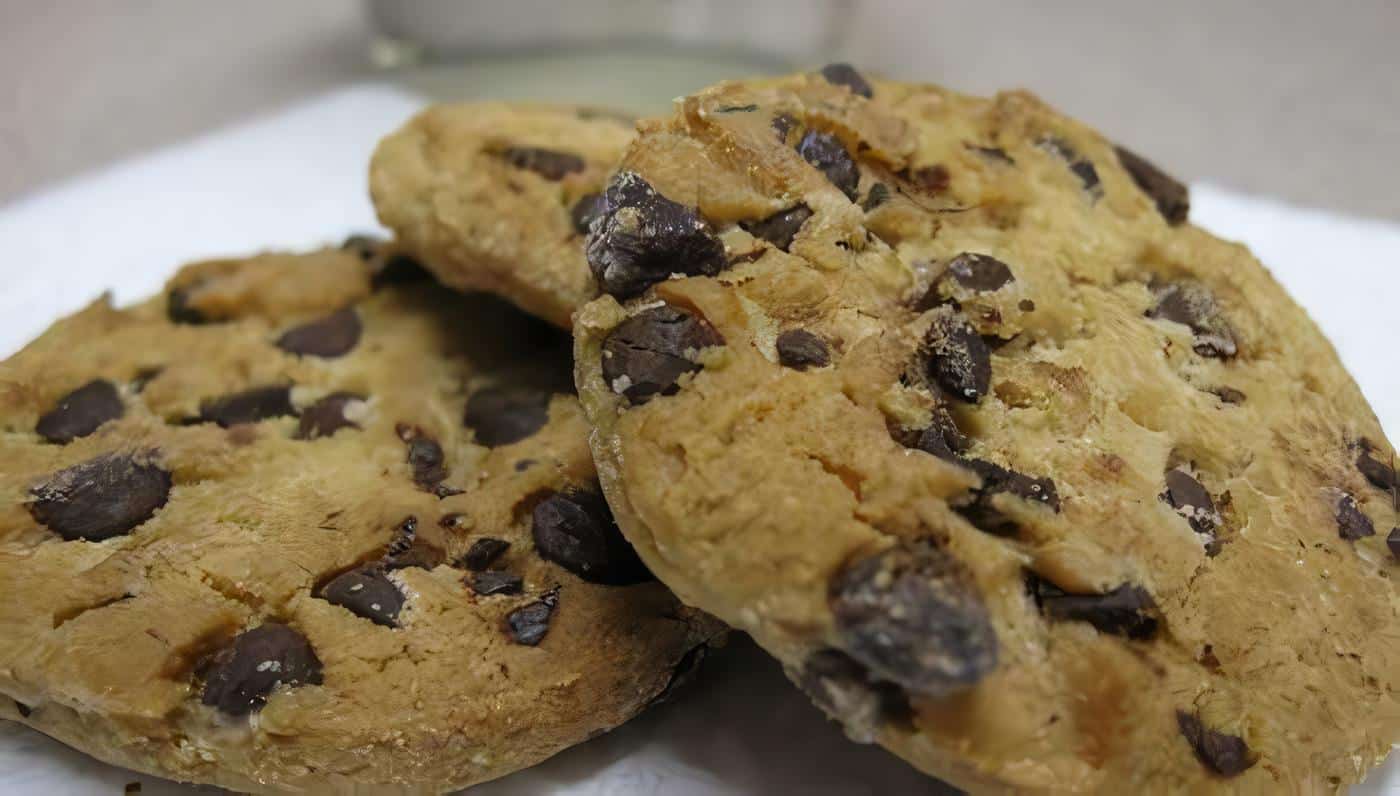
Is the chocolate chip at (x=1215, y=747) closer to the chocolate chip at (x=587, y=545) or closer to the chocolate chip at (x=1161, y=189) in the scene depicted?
the chocolate chip at (x=587, y=545)

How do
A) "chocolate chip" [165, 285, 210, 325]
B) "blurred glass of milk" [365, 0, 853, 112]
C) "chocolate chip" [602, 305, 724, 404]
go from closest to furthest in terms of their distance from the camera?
"chocolate chip" [602, 305, 724, 404] < "chocolate chip" [165, 285, 210, 325] < "blurred glass of milk" [365, 0, 853, 112]

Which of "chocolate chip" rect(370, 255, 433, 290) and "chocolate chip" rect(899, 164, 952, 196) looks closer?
"chocolate chip" rect(899, 164, 952, 196)

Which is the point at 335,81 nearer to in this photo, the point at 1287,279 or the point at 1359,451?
the point at 1287,279

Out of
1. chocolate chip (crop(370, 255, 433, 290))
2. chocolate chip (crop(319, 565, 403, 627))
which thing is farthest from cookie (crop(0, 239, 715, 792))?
chocolate chip (crop(370, 255, 433, 290))

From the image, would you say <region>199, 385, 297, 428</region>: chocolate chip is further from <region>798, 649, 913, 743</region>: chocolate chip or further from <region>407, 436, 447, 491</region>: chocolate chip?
<region>798, 649, 913, 743</region>: chocolate chip

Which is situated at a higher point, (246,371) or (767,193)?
(767,193)

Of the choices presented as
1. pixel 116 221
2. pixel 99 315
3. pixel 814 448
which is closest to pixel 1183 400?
pixel 814 448

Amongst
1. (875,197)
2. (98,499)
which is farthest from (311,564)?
(875,197)
